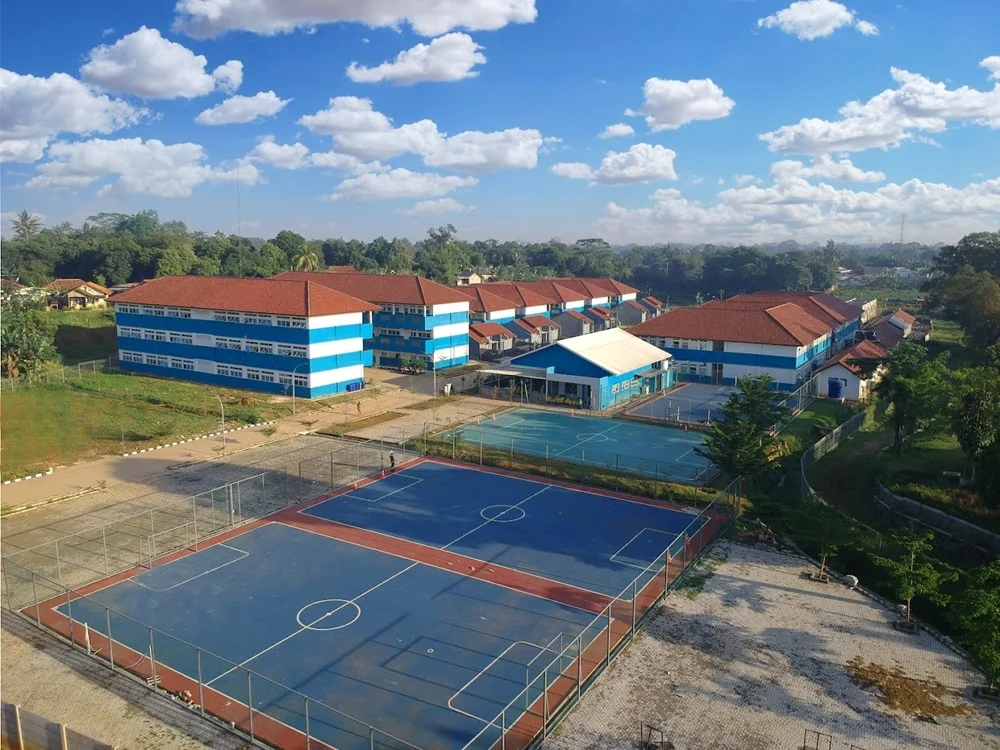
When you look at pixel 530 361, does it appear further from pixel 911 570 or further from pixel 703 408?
pixel 911 570

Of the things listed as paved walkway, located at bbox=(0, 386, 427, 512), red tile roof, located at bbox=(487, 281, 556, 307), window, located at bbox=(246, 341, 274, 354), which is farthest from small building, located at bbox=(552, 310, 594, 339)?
window, located at bbox=(246, 341, 274, 354)

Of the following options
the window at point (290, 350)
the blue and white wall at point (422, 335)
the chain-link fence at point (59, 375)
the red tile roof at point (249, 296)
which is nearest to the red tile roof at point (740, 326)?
the blue and white wall at point (422, 335)

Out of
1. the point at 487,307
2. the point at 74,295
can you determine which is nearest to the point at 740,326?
the point at 487,307

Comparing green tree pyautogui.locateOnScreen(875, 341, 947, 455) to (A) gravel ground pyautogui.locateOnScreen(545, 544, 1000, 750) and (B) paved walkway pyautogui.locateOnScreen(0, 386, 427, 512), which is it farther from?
(B) paved walkway pyautogui.locateOnScreen(0, 386, 427, 512)

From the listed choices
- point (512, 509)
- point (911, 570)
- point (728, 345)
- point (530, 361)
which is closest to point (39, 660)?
point (512, 509)

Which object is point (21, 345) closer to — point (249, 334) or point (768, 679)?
point (249, 334)

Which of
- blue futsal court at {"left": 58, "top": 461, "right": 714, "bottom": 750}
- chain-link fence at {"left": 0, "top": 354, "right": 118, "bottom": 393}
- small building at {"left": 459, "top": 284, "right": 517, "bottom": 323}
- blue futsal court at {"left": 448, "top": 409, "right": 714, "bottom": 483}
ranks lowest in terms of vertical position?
blue futsal court at {"left": 58, "top": 461, "right": 714, "bottom": 750}
